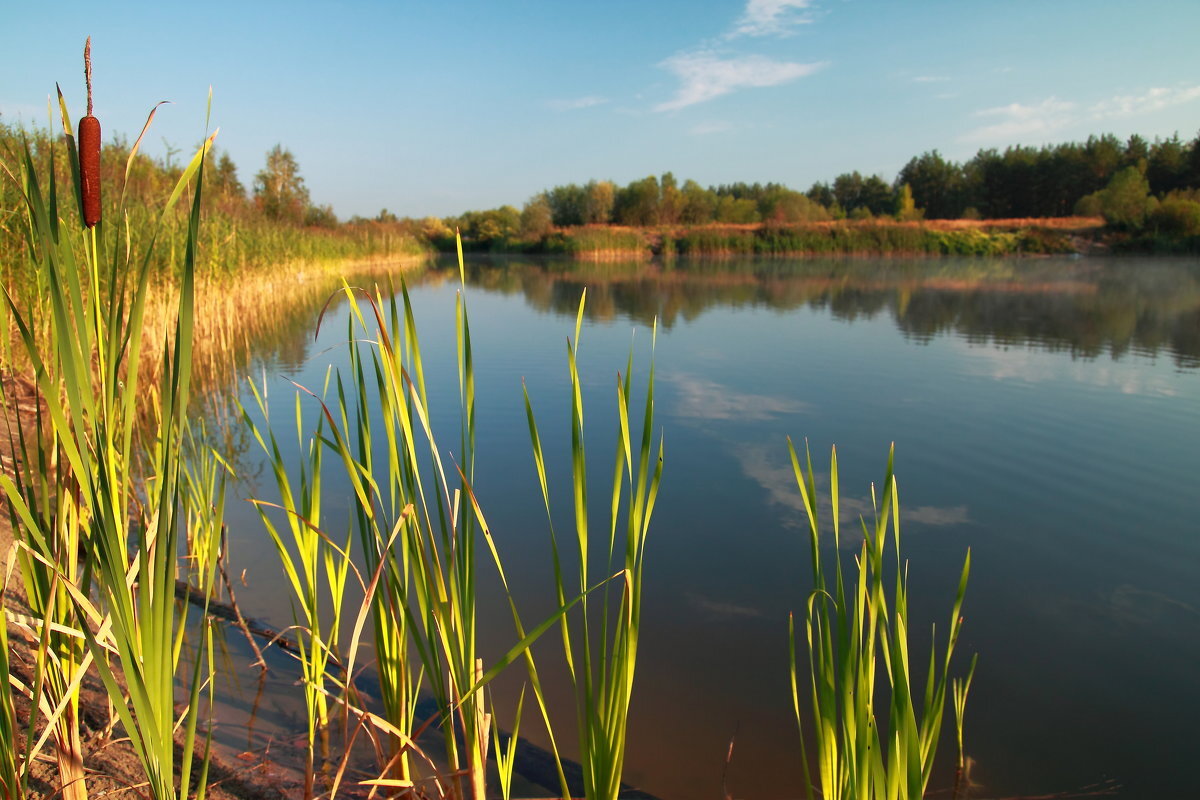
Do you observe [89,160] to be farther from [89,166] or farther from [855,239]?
[855,239]

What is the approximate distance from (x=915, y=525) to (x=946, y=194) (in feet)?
163

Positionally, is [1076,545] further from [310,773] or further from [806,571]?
[310,773]

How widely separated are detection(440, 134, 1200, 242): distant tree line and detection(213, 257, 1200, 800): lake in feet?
98.4

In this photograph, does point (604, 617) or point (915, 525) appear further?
point (915, 525)

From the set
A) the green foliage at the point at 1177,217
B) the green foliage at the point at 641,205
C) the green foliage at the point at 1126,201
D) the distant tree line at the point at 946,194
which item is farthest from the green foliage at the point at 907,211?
the green foliage at the point at 641,205

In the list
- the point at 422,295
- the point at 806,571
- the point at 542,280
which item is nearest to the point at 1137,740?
the point at 806,571

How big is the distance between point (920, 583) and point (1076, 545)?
33.9 inches

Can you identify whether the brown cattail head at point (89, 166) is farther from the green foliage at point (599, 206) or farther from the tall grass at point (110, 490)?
the green foliage at point (599, 206)

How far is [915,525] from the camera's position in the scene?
3.05 metres

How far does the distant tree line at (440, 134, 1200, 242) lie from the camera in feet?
117

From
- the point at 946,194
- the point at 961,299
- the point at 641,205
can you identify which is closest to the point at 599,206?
the point at 641,205

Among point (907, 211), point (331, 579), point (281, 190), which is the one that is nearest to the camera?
point (331, 579)

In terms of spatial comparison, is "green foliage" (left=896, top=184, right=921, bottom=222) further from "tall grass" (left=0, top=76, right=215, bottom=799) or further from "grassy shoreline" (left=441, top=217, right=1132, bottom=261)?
"tall grass" (left=0, top=76, right=215, bottom=799)

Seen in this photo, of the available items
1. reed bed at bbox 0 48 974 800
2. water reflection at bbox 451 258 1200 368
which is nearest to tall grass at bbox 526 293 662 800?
reed bed at bbox 0 48 974 800
